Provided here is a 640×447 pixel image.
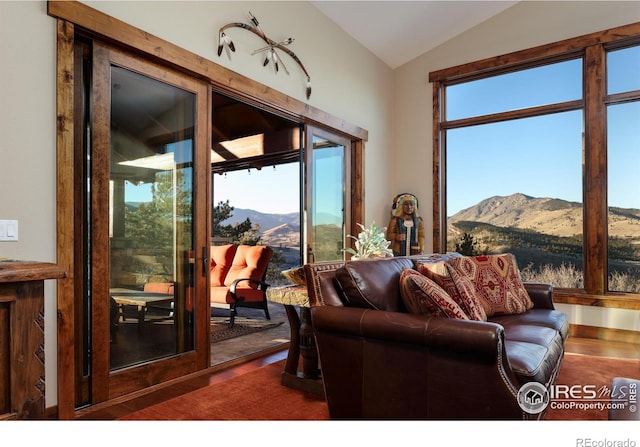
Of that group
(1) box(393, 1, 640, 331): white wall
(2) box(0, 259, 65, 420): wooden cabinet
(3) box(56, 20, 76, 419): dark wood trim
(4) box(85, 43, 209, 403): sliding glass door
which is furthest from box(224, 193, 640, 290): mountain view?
(2) box(0, 259, 65, 420): wooden cabinet

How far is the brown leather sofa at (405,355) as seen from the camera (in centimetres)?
175

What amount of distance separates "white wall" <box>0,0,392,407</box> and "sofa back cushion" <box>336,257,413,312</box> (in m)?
1.66

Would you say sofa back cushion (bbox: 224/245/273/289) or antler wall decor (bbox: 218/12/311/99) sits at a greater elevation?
antler wall decor (bbox: 218/12/311/99)

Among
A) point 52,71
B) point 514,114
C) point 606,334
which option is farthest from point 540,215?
point 52,71

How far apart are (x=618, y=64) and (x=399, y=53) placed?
8.24ft

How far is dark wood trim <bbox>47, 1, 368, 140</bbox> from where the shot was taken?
2.49 m

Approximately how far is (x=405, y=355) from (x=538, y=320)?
1422 millimetres

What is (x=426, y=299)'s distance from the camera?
205 cm

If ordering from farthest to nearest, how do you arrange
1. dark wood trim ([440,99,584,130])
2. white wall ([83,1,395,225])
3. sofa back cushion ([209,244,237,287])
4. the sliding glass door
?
sofa back cushion ([209,244,237,287]), dark wood trim ([440,99,584,130]), white wall ([83,1,395,225]), the sliding glass door

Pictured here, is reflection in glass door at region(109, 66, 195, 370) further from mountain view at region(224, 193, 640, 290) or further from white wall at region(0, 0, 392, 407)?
mountain view at region(224, 193, 640, 290)

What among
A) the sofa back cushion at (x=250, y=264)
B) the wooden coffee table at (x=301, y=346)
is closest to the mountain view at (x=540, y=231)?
the sofa back cushion at (x=250, y=264)

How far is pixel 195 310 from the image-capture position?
10.6 feet

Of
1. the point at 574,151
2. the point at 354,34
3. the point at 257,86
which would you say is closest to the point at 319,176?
the point at 257,86

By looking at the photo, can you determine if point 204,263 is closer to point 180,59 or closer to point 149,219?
point 149,219
